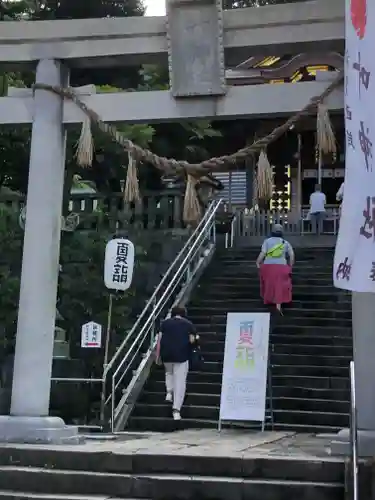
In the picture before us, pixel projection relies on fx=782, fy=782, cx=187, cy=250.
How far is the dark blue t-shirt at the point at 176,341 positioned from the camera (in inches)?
421

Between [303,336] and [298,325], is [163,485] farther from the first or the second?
[298,325]

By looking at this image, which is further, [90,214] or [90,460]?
[90,214]

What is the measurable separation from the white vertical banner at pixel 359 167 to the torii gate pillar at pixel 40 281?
13.7ft

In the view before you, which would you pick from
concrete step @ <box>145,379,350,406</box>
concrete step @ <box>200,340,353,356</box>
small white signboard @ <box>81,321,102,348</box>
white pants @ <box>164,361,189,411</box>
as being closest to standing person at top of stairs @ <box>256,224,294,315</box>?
concrete step @ <box>200,340,353,356</box>

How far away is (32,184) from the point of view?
870 cm

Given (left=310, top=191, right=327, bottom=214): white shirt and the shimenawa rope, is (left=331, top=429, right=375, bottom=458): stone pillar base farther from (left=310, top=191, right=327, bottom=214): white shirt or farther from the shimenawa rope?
(left=310, top=191, right=327, bottom=214): white shirt

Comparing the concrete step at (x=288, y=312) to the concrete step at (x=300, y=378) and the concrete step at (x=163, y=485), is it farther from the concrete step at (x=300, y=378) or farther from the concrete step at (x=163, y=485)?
the concrete step at (x=163, y=485)

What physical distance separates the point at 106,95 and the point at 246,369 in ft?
12.7

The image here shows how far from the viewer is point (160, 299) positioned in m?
12.8

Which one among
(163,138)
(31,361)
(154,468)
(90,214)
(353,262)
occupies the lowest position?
(154,468)

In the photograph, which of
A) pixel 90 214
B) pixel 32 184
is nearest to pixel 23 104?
pixel 32 184

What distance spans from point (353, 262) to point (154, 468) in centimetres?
329

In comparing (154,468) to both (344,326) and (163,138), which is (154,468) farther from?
(163,138)

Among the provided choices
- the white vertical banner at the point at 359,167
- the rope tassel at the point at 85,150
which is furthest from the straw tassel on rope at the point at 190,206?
the white vertical banner at the point at 359,167
